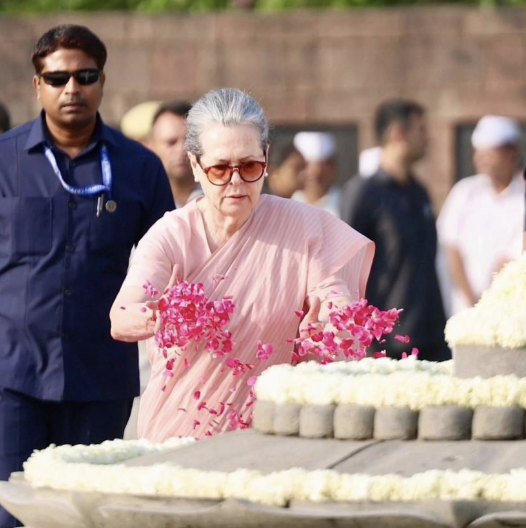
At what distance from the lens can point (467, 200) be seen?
37.6 feet

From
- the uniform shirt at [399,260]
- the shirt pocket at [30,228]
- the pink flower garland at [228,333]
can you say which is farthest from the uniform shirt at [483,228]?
the pink flower garland at [228,333]

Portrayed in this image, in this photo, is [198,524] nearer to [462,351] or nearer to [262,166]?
[462,351]

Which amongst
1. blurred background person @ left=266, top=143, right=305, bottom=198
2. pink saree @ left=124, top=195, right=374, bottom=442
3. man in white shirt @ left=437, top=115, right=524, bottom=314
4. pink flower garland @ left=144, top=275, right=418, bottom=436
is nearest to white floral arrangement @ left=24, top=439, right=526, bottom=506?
pink flower garland @ left=144, top=275, right=418, bottom=436

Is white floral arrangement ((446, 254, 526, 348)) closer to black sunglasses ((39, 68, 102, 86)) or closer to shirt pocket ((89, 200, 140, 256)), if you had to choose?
shirt pocket ((89, 200, 140, 256))

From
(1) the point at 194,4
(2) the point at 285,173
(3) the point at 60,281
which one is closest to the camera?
(3) the point at 60,281

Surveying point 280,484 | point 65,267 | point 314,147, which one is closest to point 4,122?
point 314,147

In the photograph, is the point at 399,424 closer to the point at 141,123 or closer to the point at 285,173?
the point at 141,123

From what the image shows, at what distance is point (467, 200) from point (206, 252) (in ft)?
18.9

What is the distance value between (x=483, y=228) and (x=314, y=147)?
90.6 inches

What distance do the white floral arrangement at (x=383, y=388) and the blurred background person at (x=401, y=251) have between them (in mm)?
5134

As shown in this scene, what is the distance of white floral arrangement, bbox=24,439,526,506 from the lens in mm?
4262

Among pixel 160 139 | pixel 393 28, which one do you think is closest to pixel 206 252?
pixel 160 139

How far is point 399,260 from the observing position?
411 inches

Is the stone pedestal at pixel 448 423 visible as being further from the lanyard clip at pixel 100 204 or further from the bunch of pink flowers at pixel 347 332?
the lanyard clip at pixel 100 204
